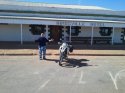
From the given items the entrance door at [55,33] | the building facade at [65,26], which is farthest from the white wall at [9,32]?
the entrance door at [55,33]

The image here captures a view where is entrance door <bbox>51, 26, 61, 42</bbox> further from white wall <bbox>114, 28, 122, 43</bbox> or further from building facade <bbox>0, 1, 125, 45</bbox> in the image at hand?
white wall <bbox>114, 28, 122, 43</bbox>

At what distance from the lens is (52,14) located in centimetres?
2911

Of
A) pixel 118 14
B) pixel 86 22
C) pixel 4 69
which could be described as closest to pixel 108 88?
pixel 4 69

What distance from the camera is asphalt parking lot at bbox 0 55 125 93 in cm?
973

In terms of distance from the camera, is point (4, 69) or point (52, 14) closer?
point (4, 69)

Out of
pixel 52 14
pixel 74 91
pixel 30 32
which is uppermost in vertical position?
pixel 52 14

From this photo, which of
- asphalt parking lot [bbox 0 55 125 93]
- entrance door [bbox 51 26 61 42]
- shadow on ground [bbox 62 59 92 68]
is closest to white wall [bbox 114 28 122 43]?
entrance door [bbox 51 26 61 42]

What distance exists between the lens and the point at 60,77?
38.5ft

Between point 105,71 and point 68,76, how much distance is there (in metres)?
2.24

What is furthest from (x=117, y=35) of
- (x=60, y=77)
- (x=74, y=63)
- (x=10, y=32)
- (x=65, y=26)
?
(x=60, y=77)

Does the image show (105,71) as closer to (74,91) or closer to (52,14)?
(74,91)

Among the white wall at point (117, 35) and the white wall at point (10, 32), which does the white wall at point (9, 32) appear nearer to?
the white wall at point (10, 32)

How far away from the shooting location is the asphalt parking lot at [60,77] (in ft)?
31.9

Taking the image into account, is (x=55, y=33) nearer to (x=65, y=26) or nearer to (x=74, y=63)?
(x=65, y=26)
